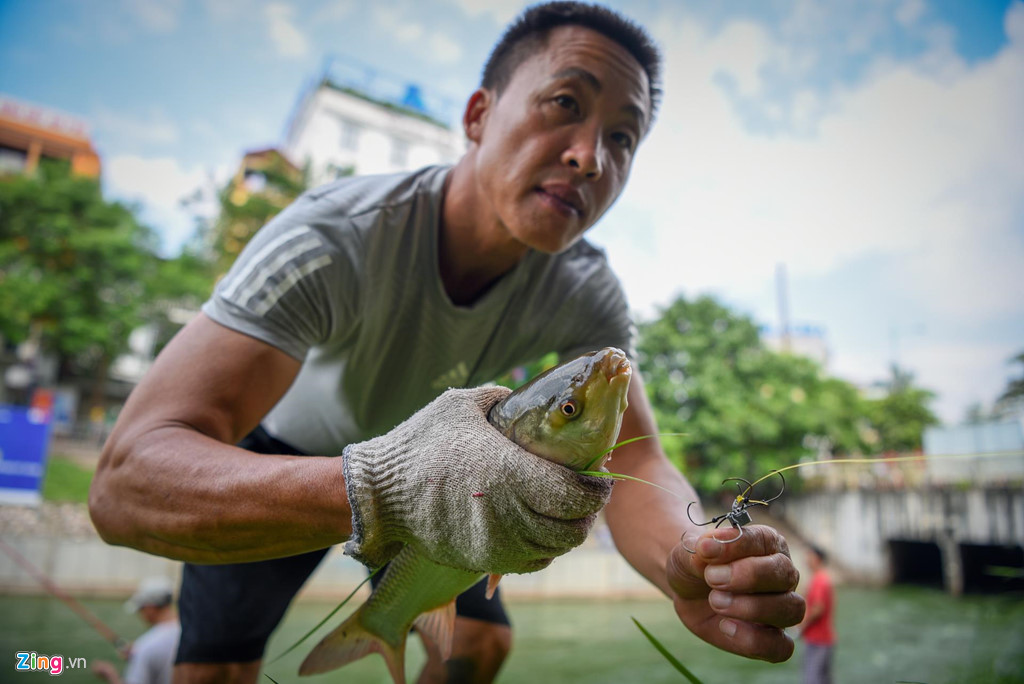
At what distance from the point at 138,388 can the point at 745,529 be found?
1.18 metres

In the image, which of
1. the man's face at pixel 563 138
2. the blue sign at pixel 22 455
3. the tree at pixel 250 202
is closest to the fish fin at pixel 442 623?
the man's face at pixel 563 138

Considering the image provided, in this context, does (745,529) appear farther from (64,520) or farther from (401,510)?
(64,520)

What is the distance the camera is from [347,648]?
1.41 m

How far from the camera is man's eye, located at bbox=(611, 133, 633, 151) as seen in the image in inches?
59.1

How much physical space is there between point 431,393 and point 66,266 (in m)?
22.4

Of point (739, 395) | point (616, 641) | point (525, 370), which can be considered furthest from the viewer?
point (739, 395)

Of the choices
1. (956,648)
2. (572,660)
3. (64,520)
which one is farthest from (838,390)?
(64,520)

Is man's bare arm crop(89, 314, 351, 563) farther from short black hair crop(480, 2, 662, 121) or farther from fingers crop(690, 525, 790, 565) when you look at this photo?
short black hair crop(480, 2, 662, 121)

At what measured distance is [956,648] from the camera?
13.5m

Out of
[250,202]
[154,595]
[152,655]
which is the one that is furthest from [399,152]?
[250,202]

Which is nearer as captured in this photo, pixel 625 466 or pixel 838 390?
pixel 625 466

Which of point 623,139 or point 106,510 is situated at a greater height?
point 623,139

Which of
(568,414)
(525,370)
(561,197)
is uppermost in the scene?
(561,197)

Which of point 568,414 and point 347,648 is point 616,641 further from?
point 568,414
